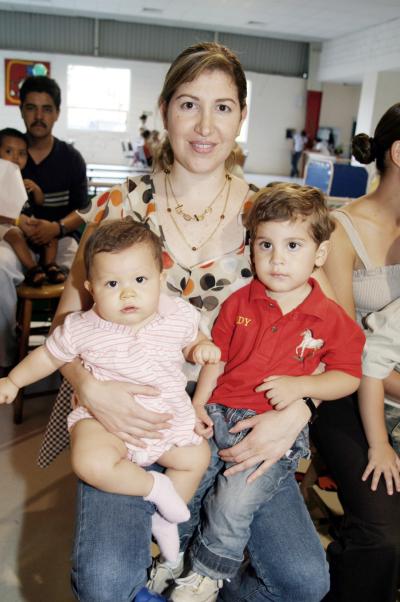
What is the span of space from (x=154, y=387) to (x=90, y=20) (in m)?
15.5

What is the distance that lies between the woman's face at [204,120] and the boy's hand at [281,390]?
0.64 m

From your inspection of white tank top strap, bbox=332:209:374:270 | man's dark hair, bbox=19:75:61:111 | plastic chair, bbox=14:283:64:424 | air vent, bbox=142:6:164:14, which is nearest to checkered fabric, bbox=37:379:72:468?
white tank top strap, bbox=332:209:374:270

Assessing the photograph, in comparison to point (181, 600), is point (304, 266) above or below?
above

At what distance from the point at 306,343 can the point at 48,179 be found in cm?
250

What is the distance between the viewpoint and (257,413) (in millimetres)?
1446

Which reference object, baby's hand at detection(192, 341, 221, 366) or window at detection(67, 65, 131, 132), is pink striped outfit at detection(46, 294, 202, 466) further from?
window at detection(67, 65, 131, 132)

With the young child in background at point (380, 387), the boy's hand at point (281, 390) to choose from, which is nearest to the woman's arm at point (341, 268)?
the young child in background at point (380, 387)

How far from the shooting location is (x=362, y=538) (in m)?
1.44

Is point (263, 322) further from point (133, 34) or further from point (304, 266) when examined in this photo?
point (133, 34)

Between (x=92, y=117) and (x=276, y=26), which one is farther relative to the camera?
(x=92, y=117)

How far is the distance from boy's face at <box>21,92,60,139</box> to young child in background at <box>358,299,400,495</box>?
2584 millimetres

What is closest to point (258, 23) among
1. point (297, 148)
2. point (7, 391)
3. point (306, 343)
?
point (297, 148)

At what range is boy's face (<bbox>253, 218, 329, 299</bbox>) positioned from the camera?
1399 mm

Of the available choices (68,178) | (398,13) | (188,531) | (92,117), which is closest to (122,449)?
(188,531)
